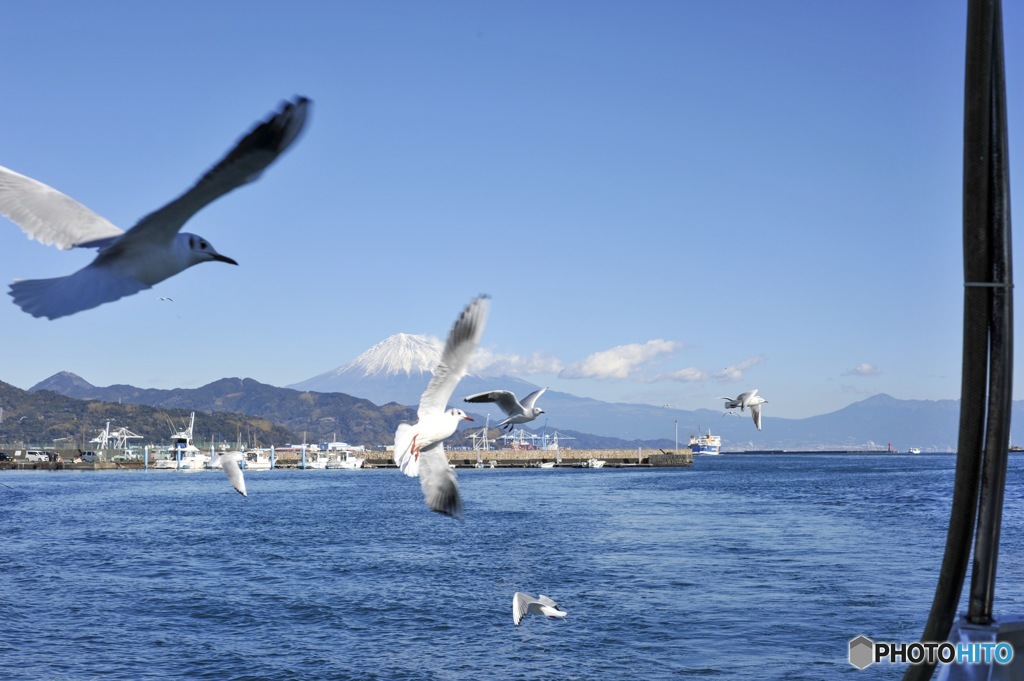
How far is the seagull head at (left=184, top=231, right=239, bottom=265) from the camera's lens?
2.66 meters

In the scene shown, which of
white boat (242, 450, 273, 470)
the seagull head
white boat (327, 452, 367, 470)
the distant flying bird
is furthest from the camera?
white boat (327, 452, 367, 470)

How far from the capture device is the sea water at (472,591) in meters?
18.4

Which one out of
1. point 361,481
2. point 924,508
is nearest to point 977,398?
point 924,508

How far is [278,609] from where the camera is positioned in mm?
24531

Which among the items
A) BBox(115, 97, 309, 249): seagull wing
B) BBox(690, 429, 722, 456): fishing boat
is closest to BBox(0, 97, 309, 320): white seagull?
BBox(115, 97, 309, 249): seagull wing

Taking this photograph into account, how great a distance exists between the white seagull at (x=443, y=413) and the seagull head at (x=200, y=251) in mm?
1766

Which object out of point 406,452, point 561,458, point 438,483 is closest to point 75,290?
point 406,452

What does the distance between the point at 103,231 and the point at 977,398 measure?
106 inches

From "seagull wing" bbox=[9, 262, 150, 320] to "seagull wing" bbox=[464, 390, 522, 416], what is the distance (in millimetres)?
2832

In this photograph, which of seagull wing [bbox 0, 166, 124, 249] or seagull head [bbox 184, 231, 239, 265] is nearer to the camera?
seagull head [bbox 184, 231, 239, 265]

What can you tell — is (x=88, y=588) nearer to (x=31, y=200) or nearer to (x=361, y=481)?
(x=31, y=200)

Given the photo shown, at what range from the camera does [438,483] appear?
16.6 feet

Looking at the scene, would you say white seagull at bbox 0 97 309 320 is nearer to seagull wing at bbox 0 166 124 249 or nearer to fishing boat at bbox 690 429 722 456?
seagull wing at bbox 0 166 124 249

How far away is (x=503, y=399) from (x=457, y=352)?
45.7 inches
